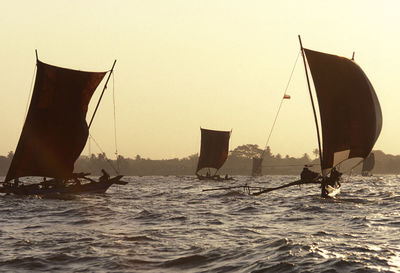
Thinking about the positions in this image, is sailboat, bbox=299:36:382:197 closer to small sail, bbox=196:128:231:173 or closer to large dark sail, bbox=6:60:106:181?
large dark sail, bbox=6:60:106:181

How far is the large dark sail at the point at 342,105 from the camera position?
127ft

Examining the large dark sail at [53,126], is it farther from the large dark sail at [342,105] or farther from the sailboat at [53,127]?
the large dark sail at [342,105]

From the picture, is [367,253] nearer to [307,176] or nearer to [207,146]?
[307,176]

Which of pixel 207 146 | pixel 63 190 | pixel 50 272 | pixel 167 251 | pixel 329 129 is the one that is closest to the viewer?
pixel 50 272

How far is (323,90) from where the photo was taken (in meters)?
38.8

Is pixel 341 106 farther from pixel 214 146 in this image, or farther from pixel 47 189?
pixel 214 146

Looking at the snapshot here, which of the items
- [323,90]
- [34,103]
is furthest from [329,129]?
[34,103]

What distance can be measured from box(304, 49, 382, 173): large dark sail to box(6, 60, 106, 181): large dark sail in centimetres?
1743

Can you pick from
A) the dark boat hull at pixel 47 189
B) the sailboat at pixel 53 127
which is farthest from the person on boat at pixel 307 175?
the dark boat hull at pixel 47 189

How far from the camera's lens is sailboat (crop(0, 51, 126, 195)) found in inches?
1781

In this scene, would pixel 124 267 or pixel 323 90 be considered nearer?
pixel 124 267

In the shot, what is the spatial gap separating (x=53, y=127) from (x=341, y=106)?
20137 millimetres

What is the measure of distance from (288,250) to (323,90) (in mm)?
21464

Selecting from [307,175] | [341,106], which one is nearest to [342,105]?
[341,106]
